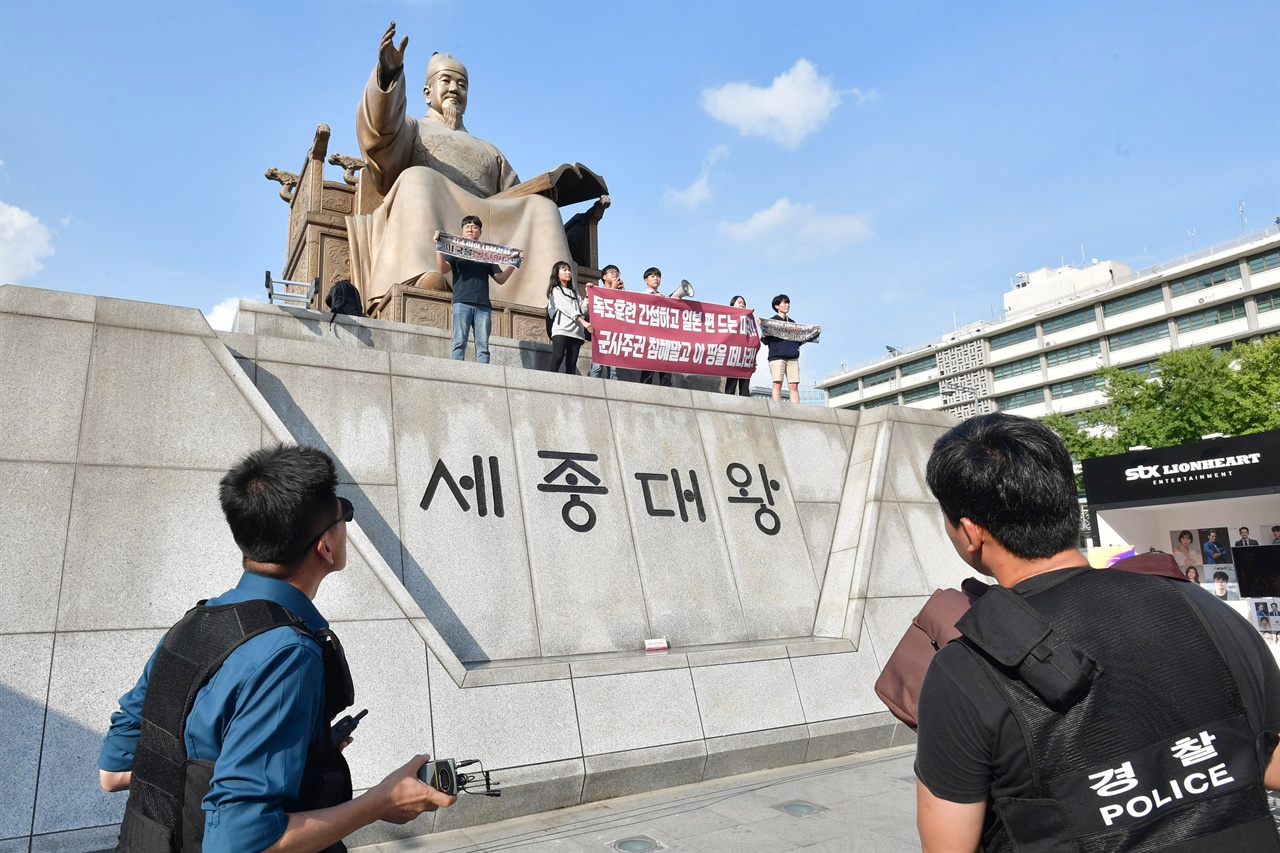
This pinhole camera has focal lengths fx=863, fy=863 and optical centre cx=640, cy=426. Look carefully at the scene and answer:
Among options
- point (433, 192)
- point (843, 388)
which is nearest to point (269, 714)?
point (433, 192)

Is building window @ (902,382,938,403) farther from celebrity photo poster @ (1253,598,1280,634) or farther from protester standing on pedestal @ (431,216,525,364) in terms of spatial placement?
protester standing on pedestal @ (431,216,525,364)

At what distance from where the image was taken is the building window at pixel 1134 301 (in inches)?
2028

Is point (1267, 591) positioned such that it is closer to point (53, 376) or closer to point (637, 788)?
point (637, 788)

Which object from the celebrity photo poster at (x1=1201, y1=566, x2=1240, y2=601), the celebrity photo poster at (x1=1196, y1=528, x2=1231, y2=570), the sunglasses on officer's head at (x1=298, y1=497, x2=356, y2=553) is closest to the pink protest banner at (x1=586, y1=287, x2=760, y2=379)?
the sunglasses on officer's head at (x1=298, y1=497, x2=356, y2=553)

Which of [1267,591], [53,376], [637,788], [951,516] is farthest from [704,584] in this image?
[1267,591]

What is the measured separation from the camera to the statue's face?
14484 millimetres

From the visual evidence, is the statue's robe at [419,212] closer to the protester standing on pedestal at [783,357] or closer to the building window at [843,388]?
the protester standing on pedestal at [783,357]

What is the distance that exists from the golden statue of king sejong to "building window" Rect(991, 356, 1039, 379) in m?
53.5

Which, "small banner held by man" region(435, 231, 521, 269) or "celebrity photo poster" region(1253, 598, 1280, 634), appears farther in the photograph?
"celebrity photo poster" region(1253, 598, 1280, 634)

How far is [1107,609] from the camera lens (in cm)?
156

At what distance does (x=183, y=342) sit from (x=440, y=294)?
456 cm

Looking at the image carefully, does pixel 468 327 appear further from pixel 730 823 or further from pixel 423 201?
pixel 730 823

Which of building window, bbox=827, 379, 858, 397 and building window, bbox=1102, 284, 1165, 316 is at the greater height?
building window, bbox=827, 379, 858, 397

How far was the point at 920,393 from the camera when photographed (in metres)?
69.2
